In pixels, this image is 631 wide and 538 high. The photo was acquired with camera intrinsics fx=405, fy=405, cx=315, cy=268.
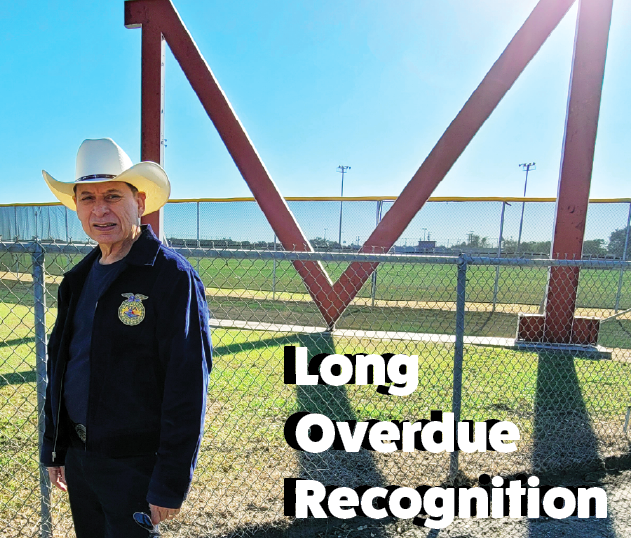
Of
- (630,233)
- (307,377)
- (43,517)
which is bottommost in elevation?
(43,517)

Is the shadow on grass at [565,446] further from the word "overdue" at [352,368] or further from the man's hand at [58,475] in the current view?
the man's hand at [58,475]

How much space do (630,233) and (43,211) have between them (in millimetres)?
16404

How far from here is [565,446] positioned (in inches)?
121

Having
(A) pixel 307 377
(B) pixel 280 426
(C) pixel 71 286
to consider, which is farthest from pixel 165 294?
(B) pixel 280 426

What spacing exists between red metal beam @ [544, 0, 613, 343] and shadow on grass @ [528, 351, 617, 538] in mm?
1730

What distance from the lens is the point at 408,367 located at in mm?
2473

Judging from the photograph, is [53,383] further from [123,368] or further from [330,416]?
[330,416]

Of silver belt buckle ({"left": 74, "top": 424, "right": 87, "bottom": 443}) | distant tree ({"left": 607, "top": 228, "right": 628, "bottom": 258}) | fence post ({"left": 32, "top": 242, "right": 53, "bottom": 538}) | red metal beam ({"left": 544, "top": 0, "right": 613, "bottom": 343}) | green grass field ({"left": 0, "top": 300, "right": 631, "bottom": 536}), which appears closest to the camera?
silver belt buckle ({"left": 74, "top": 424, "right": 87, "bottom": 443})

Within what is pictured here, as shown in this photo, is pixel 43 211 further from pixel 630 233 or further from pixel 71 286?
pixel 630 233

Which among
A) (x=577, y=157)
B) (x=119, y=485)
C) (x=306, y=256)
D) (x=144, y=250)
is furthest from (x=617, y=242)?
(x=119, y=485)

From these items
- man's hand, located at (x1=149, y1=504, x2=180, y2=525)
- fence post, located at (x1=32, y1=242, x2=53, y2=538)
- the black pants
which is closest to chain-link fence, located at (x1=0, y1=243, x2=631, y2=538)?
fence post, located at (x1=32, y1=242, x2=53, y2=538)

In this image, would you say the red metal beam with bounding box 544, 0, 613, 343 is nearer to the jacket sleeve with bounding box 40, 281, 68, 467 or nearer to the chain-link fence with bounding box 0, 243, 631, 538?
the chain-link fence with bounding box 0, 243, 631, 538

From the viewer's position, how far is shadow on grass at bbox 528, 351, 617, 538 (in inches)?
91.0

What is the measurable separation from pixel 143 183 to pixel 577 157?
621 centimetres
